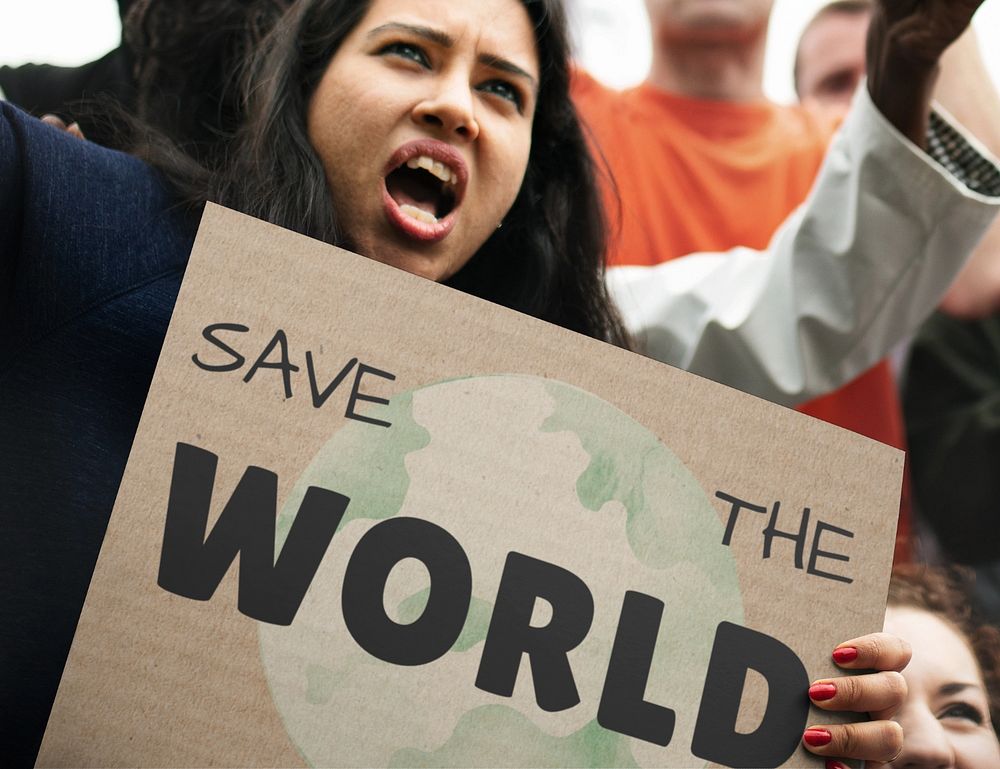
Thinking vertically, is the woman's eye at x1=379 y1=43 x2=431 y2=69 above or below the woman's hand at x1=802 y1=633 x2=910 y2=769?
above

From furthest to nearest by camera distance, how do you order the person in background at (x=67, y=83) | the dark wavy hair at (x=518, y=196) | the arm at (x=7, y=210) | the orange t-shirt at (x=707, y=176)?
the orange t-shirt at (x=707, y=176), the person in background at (x=67, y=83), the dark wavy hair at (x=518, y=196), the arm at (x=7, y=210)

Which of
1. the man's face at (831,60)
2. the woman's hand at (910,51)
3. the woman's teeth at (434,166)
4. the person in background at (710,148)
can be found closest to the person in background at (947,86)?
the man's face at (831,60)

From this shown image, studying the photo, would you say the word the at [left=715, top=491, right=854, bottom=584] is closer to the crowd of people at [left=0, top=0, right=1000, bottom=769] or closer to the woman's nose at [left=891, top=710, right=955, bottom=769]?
the crowd of people at [left=0, top=0, right=1000, bottom=769]

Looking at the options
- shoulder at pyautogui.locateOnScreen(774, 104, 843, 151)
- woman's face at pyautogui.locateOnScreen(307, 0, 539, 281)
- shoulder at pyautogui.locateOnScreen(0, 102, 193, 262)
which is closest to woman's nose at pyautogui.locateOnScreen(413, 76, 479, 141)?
woman's face at pyautogui.locateOnScreen(307, 0, 539, 281)

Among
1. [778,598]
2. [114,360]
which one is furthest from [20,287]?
[778,598]

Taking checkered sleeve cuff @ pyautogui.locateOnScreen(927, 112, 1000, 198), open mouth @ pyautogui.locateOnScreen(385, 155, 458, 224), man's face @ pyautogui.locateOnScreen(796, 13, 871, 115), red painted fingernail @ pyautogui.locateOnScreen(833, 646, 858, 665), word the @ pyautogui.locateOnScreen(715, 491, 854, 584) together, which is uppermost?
man's face @ pyautogui.locateOnScreen(796, 13, 871, 115)

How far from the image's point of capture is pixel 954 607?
4.25 ft

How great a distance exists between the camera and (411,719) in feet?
1.96

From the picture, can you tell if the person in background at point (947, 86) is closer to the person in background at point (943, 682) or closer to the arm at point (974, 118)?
the arm at point (974, 118)

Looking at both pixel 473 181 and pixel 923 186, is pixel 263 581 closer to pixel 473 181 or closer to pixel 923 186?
pixel 473 181

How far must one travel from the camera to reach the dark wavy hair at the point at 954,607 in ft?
3.94

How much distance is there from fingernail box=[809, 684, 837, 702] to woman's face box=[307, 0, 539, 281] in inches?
18.8

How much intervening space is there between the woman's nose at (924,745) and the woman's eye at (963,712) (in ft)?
0.11

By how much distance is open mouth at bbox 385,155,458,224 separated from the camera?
2.96ft
